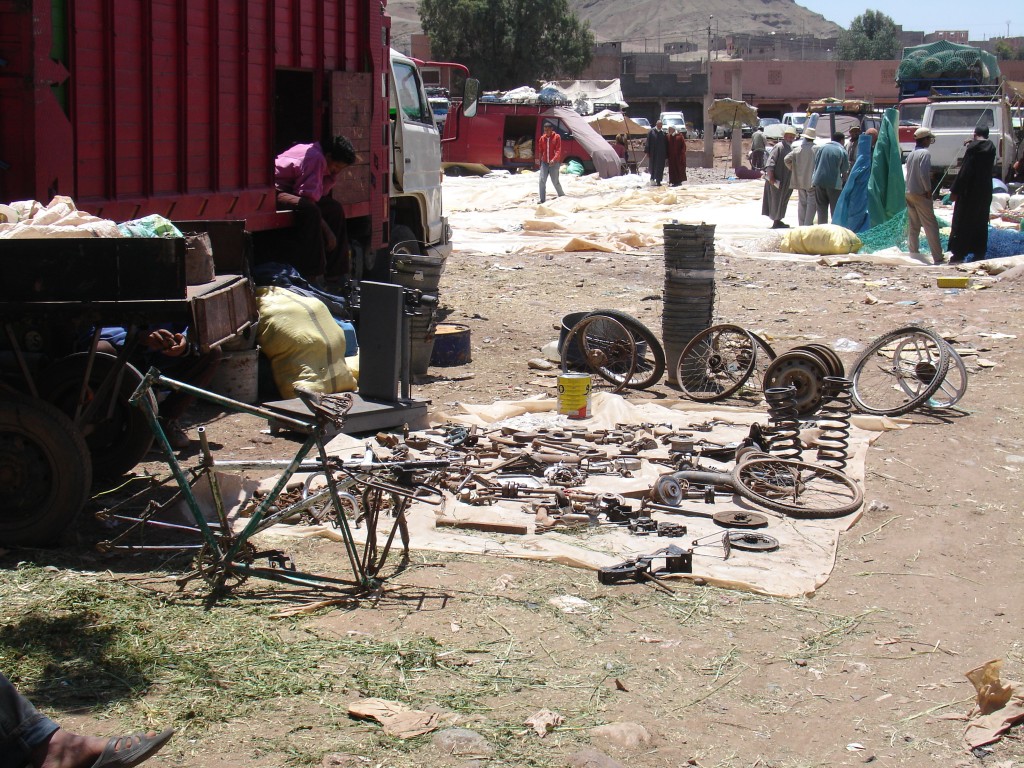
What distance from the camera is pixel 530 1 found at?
204ft

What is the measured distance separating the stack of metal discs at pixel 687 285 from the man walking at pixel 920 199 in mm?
7636

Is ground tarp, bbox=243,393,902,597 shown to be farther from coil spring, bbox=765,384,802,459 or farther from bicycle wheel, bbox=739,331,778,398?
bicycle wheel, bbox=739,331,778,398

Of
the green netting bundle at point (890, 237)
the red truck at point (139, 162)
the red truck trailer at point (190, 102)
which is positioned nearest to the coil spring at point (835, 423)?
the red truck at point (139, 162)

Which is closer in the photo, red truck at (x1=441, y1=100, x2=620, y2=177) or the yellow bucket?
the yellow bucket

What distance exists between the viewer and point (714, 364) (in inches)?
343

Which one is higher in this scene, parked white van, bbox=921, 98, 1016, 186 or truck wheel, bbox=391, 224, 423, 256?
parked white van, bbox=921, 98, 1016, 186

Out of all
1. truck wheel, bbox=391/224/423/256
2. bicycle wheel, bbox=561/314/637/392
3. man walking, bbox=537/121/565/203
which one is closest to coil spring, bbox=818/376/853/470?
bicycle wheel, bbox=561/314/637/392

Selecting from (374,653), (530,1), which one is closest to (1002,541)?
(374,653)

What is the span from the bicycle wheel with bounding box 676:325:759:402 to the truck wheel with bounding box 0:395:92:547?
5.11 m

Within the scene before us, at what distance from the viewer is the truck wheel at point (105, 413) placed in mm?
5512

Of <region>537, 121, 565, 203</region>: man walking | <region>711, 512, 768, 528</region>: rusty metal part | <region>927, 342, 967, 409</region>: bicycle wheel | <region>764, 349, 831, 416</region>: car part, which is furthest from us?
<region>537, 121, 565, 203</region>: man walking

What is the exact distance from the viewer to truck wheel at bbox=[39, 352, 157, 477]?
551 cm

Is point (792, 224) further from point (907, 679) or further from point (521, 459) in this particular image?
point (907, 679)

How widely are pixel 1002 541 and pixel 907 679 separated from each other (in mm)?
2032
